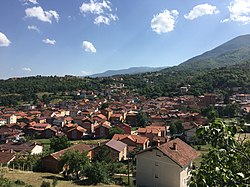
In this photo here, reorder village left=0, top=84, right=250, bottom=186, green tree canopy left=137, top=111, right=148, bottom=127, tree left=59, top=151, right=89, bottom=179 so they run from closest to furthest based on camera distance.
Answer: village left=0, top=84, right=250, bottom=186
tree left=59, top=151, right=89, bottom=179
green tree canopy left=137, top=111, right=148, bottom=127

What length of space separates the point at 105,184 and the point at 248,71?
98491mm

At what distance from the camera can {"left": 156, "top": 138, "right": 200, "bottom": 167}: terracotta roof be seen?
20453 mm

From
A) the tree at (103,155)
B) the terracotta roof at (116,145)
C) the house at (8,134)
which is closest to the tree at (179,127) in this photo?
the terracotta roof at (116,145)

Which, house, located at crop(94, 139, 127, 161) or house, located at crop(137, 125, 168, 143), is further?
house, located at crop(137, 125, 168, 143)

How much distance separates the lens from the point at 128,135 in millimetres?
41031

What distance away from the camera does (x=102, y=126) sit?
50969mm

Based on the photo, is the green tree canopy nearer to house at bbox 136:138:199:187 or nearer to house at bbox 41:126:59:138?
house at bbox 41:126:59:138

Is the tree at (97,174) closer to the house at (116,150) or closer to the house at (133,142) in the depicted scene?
the house at (116,150)

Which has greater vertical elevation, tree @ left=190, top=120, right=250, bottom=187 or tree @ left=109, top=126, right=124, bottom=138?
tree @ left=190, top=120, right=250, bottom=187

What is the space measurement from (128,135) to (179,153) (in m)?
19.9

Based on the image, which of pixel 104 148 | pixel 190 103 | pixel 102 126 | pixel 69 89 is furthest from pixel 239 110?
pixel 69 89

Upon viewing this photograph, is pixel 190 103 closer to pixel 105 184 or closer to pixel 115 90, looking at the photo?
pixel 115 90

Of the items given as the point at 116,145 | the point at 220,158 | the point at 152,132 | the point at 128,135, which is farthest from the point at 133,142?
the point at 220,158

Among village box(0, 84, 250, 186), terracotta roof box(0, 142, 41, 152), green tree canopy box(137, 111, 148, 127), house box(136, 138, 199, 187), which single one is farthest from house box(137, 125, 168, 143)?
house box(136, 138, 199, 187)
